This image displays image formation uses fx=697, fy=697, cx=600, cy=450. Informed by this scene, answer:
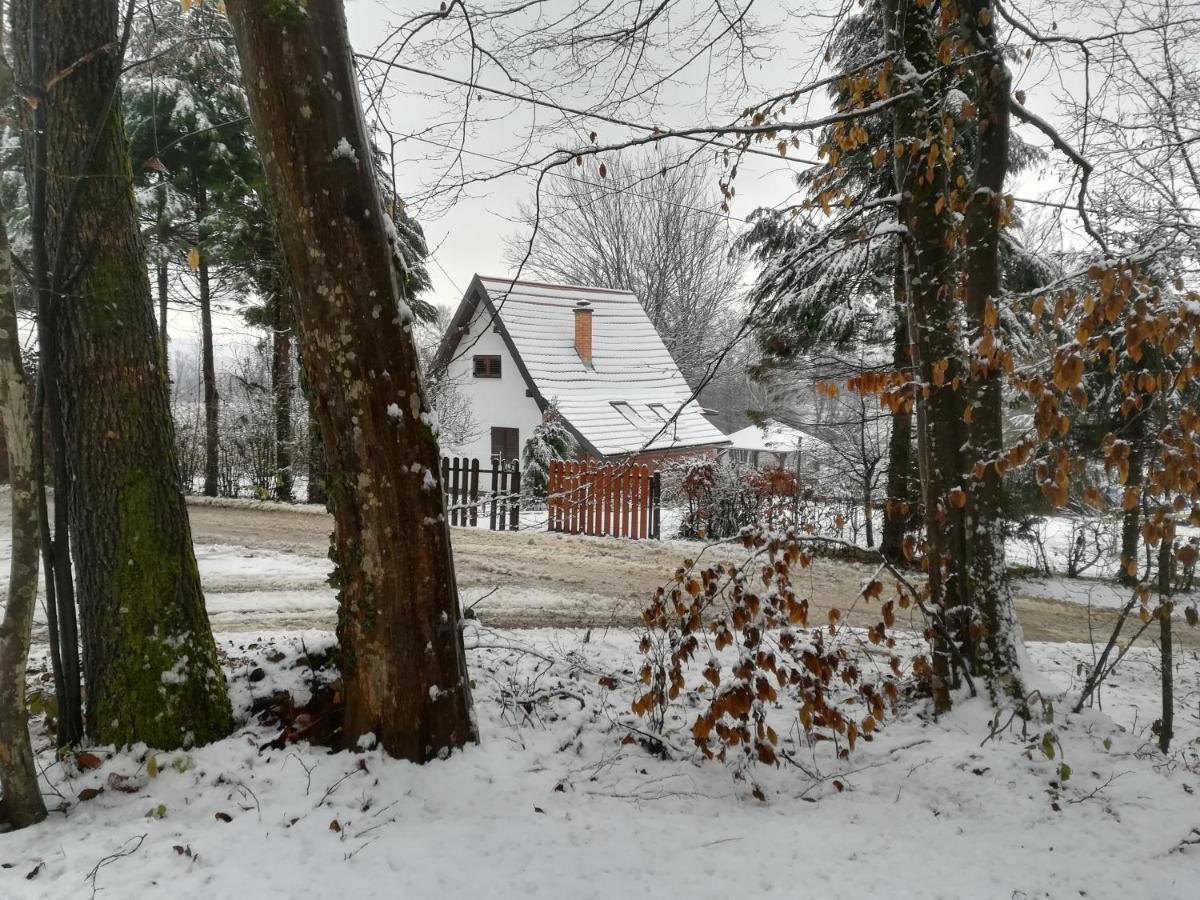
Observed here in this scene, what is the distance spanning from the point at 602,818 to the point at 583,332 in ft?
53.9

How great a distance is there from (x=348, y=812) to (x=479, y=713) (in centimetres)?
89

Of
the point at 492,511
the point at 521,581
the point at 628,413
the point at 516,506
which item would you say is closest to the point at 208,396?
the point at 492,511

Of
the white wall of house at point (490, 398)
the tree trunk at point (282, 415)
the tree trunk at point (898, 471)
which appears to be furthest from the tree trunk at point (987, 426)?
the white wall of house at point (490, 398)

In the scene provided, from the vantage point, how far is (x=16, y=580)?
247 cm

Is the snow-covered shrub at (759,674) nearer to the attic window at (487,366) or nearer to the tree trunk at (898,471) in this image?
the tree trunk at (898,471)

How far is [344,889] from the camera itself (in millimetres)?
2316

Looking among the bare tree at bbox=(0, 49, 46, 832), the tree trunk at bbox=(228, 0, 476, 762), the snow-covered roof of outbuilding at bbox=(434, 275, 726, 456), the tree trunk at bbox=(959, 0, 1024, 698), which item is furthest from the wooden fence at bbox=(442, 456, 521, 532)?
the bare tree at bbox=(0, 49, 46, 832)

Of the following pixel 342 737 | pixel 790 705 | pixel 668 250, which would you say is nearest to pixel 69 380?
pixel 342 737

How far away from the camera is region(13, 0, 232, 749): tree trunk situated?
111 inches

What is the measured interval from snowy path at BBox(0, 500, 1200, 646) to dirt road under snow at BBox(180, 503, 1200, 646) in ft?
0.04

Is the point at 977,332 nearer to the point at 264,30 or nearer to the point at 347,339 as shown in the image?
the point at 347,339

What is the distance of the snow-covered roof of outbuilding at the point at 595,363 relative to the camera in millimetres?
16578

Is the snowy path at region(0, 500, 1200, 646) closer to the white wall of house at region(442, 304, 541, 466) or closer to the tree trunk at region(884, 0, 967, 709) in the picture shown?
the tree trunk at region(884, 0, 967, 709)

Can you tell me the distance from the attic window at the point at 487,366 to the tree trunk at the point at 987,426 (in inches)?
652
